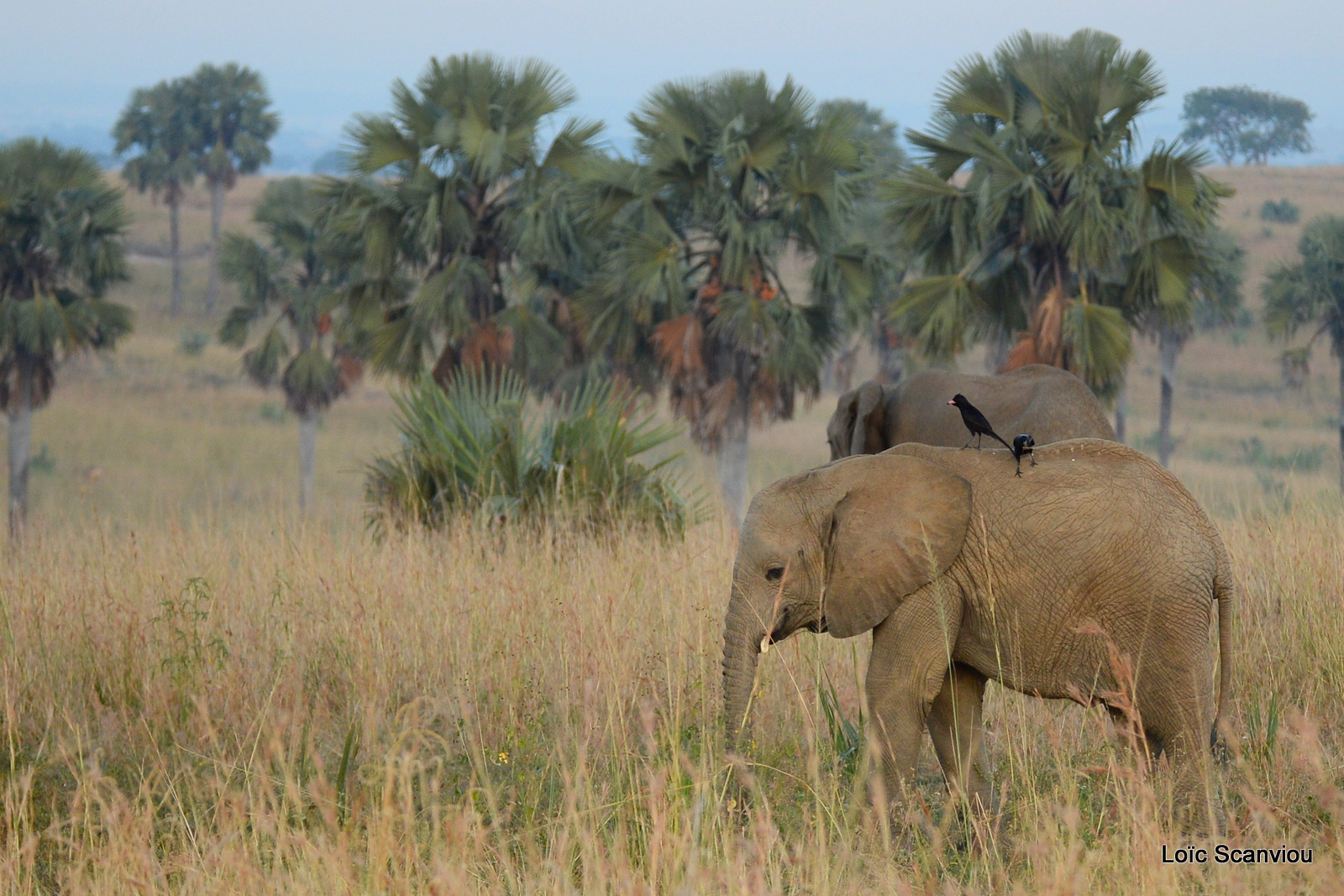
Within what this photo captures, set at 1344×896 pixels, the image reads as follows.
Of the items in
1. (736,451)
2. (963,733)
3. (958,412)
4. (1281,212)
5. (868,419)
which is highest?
(1281,212)

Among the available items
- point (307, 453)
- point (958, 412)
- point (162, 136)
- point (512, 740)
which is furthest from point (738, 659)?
point (162, 136)

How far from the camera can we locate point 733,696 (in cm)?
441

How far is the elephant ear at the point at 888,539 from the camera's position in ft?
14.6

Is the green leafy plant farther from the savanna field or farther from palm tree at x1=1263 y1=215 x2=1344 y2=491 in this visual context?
palm tree at x1=1263 y1=215 x2=1344 y2=491

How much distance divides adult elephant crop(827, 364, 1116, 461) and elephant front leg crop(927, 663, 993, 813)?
2.39 meters

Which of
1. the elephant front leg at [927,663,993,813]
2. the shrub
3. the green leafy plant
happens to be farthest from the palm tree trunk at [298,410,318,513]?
the elephant front leg at [927,663,993,813]

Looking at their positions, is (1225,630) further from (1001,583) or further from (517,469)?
(517,469)

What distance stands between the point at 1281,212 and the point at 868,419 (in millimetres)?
70979

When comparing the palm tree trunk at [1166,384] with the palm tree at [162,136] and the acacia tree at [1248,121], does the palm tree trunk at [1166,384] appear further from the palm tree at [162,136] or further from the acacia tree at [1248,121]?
the acacia tree at [1248,121]

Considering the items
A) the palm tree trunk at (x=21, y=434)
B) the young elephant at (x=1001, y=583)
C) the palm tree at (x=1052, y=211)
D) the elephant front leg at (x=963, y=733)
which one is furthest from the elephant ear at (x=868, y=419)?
the palm tree trunk at (x=21, y=434)

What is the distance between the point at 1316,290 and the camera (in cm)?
3025

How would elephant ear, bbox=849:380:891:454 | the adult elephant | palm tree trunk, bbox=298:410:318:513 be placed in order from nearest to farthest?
the adult elephant
elephant ear, bbox=849:380:891:454
palm tree trunk, bbox=298:410:318:513

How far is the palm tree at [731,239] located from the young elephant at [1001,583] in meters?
14.1

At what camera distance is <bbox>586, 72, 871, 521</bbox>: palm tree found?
1878 cm
